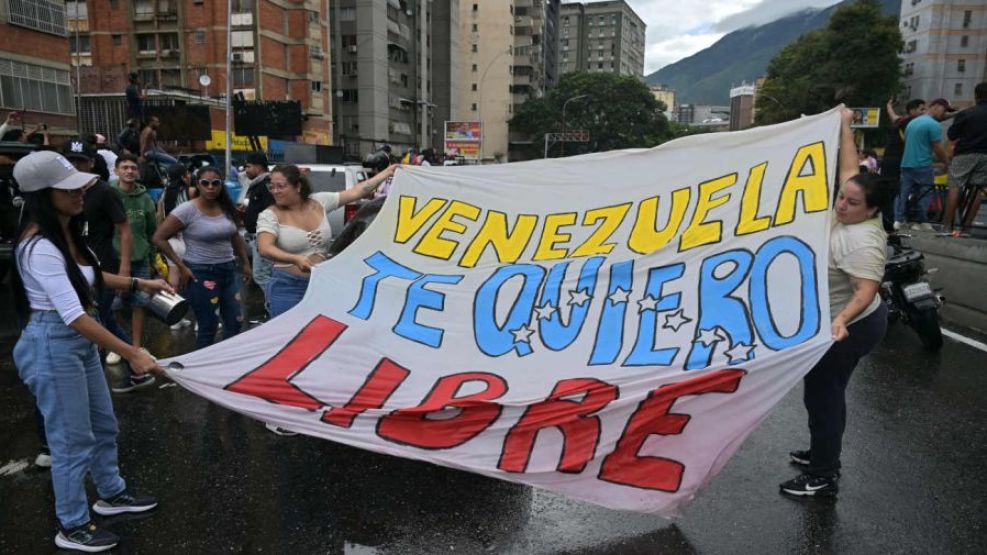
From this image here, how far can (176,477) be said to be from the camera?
3.96 metres

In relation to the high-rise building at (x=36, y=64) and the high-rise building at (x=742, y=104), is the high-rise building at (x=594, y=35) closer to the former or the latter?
the high-rise building at (x=742, y=104)

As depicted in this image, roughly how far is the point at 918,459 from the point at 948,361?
8.74 feet

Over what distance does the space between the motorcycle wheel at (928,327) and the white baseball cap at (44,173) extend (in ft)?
23.1

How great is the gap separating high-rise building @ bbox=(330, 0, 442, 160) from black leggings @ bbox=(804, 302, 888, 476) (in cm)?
5267

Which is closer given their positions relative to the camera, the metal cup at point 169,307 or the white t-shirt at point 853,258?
the white t-shirt at point 853,258

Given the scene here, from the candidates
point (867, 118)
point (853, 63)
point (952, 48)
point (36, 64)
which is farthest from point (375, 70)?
point (952, 48)

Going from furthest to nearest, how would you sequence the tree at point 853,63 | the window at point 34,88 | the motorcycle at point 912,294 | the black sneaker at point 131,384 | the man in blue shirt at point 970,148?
the tree at point 853,63, the window at point 34,88, the man in blue shirt at point 970,148, the motorcycle at point 912,294, the black sneaker at point 131,384

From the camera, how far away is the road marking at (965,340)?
6.68 meters

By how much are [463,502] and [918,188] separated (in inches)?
372

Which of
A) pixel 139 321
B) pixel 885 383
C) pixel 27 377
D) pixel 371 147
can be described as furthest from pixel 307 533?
pixel 371 147

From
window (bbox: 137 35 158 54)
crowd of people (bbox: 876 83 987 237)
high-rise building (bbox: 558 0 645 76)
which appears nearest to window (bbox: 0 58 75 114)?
window (bbox: 137 35 158 54)

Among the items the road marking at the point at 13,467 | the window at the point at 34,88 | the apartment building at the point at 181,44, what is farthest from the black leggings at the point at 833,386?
the apartment building at the point at 181,44

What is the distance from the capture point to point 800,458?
4.13 metres

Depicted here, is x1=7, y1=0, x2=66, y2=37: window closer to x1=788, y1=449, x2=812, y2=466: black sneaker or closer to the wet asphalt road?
the wet asphalt road
